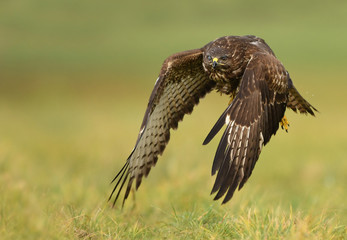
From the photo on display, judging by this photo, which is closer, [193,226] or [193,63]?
[193,226]

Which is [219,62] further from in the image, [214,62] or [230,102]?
[230,102]

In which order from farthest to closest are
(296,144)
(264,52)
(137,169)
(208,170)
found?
(296,144), (208,170), (137,169), (264,52)

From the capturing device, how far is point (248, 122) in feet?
20.1

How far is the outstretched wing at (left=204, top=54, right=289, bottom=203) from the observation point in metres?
5.88

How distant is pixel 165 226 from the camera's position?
638cm

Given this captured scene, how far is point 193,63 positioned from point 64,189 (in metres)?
2.43

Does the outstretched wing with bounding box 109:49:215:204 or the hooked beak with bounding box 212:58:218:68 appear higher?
the hooked beak with bounding box 212:58:218:68

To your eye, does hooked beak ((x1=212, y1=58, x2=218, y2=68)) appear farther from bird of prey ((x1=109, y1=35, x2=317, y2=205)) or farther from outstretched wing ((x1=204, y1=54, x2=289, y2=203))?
outstretched wing ((x1=204, y1=54, x2=289, y2=203))

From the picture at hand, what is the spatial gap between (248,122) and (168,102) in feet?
5.92

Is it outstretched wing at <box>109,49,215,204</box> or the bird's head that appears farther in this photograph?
outstretched wing at <box>109,49,215,204</box>

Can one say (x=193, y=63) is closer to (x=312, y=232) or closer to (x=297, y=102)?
(x=297, y=102)

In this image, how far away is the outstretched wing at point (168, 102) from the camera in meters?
7.38

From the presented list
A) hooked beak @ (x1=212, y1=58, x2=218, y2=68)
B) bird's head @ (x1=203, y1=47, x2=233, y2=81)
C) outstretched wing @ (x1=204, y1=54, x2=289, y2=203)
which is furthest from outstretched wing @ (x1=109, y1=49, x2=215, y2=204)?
outstretched wing @ (x1=204, y1=54, x2=289, y2=203)

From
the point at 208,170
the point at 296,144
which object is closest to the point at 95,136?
the point at 296,144
